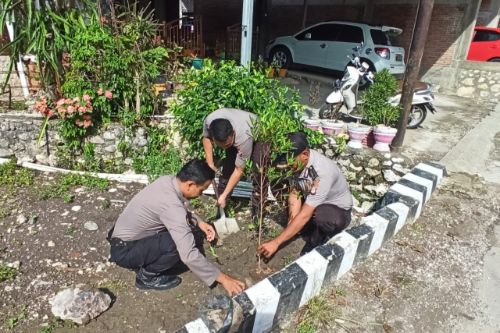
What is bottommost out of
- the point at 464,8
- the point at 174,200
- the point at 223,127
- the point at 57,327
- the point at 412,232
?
the point at 57,327

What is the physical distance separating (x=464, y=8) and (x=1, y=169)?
470 inches

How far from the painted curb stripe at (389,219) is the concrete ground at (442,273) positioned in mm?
96

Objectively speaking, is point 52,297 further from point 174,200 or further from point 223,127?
point 223,127

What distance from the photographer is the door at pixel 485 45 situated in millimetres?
11242

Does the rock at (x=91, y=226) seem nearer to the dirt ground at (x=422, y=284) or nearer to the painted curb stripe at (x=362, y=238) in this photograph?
the dirt ground at (x=422, y=284)

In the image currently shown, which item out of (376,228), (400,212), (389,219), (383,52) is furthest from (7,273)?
(383,52)

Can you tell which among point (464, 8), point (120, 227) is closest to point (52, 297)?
point (120, 227)

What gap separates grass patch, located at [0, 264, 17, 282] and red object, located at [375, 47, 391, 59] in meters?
8.79

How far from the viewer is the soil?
241 cm

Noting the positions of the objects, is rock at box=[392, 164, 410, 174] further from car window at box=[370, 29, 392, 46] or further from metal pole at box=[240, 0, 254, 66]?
car window at box=[370, 29, 392, 46]

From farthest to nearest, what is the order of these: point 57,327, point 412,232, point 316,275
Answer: point 412,232, point 316,275, point 57,327

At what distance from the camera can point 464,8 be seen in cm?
1004

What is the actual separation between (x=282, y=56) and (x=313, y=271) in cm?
984

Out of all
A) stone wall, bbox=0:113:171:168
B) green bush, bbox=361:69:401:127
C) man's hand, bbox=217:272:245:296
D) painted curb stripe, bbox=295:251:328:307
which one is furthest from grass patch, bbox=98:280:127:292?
green bush, bbox=361:69:401:127
